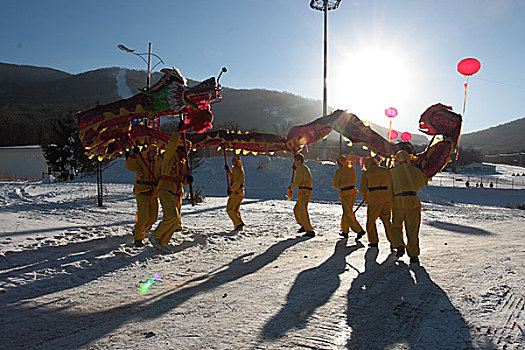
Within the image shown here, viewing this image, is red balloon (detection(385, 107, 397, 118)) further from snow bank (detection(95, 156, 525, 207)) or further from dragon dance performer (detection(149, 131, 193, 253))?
snow bank (detection(95, 156, 525, 207))

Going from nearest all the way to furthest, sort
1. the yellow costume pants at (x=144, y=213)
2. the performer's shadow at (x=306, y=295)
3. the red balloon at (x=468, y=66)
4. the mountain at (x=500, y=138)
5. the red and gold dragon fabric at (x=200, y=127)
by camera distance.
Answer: the performer's shadow at (x=306, y=295) < the red and gold dragon fabric at (x=200, y=127) < the yellow costume pants at (x=144, y=213) < the red balloon at (x=468, y=66) < the mountain at (x=500, y=138)

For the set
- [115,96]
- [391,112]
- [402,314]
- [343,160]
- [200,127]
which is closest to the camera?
[402,314]

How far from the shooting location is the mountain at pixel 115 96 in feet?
357

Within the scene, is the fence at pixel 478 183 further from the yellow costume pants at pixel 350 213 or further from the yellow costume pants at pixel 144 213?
the yellow costume pants at pixel 144 213

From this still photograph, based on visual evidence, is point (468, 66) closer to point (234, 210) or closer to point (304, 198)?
point (304, 198)

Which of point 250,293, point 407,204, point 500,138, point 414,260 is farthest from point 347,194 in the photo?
point 500,138

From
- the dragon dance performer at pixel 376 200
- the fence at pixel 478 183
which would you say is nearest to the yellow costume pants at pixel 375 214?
the dragon dance performer at pixel 376 200

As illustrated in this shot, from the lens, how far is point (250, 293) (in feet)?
13.8

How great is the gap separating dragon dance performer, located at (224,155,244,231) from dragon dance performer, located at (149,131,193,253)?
2335 millimetres

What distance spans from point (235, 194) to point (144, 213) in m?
2.74

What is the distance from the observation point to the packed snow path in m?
3.05

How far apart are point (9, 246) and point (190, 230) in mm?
3546

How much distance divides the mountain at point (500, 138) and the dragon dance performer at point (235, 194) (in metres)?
130

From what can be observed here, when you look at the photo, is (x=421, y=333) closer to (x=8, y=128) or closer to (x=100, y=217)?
(x=100, y=217)
